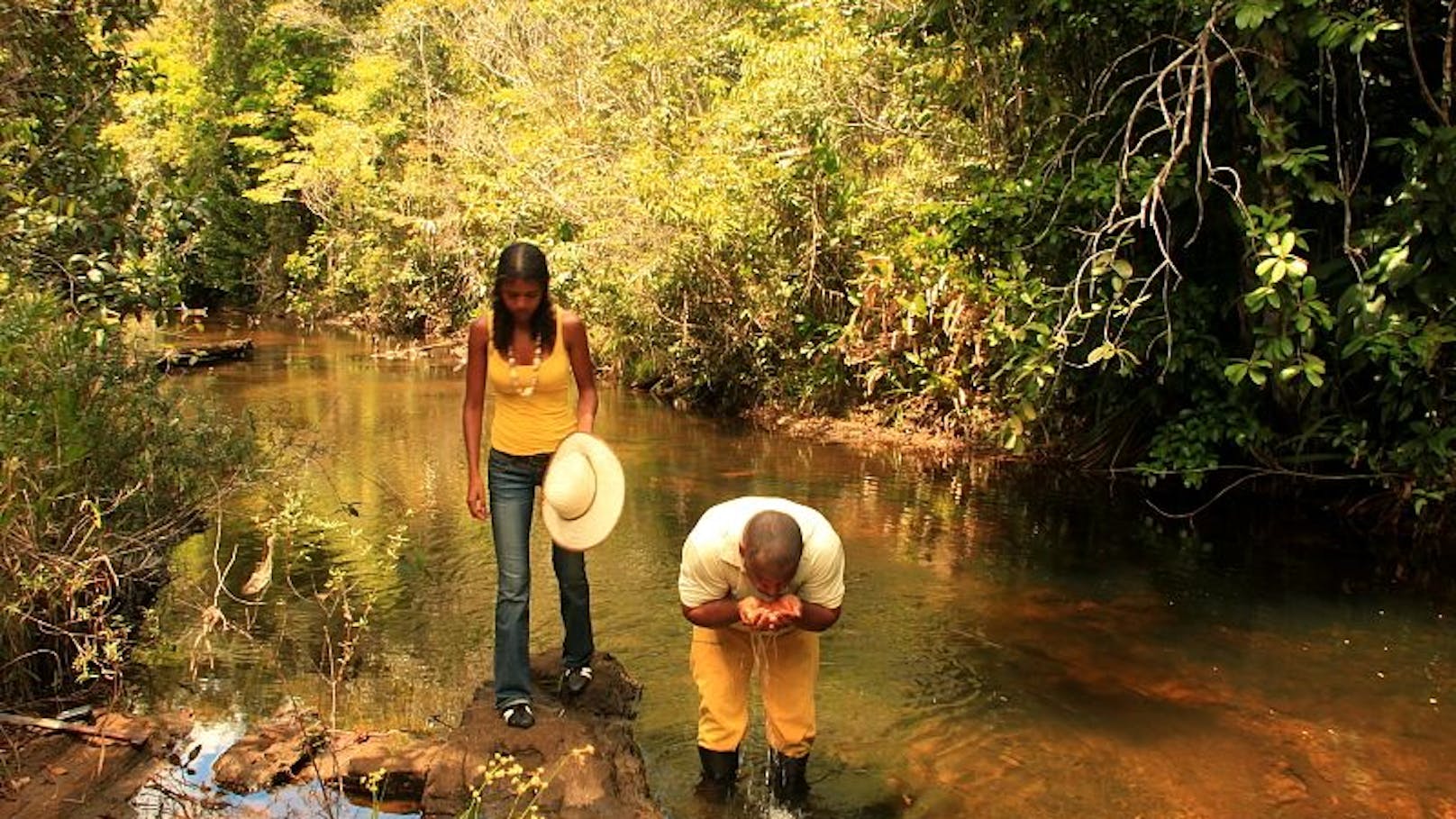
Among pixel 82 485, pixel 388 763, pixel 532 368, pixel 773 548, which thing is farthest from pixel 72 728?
pixel 773 548

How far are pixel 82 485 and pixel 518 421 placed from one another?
2.53 meters

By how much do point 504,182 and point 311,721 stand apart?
1405 centimetres

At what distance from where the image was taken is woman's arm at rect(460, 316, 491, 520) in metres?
4.49

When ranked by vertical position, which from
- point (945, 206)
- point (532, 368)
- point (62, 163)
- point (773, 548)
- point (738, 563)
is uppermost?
point (945, 206)

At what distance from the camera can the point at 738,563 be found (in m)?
4.06

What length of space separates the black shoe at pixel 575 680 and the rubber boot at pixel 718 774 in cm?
61

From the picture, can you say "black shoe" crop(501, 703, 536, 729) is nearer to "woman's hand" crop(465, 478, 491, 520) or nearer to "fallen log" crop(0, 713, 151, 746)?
"woman's hand" crop(465, 478, 491, 520)

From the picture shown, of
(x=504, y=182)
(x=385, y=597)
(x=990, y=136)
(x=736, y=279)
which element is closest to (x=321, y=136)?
(x=504, y=182)

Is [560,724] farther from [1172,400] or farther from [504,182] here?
[504,182]

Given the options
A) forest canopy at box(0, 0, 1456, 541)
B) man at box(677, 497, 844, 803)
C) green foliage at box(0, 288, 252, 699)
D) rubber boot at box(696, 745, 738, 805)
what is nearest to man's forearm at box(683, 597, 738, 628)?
man at box(677, 497, 844, 803)

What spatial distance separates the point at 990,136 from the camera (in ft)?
35.3

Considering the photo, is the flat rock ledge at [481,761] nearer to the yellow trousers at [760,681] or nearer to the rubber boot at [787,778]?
the yellow trousers at [760,681]

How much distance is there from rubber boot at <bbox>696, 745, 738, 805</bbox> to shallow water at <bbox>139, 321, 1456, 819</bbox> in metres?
0.07

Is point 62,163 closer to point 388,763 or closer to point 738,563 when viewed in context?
point 388,763
